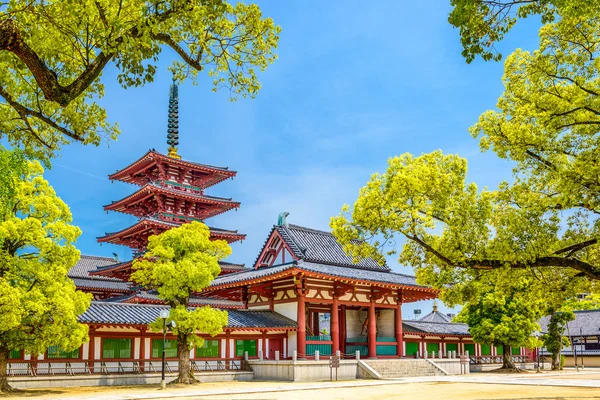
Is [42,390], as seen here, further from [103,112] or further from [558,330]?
[558,330]

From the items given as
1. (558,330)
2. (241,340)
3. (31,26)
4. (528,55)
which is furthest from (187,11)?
(558,330)

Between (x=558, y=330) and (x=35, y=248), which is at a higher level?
(x=35, y=248)

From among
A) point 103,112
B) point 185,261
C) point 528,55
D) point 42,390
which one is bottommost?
point 42,390

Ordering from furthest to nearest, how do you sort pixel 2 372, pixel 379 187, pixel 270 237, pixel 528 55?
1. pixel 270 237
2. pixel 2 372
3. pixel 379 187
4. pixel 528 55

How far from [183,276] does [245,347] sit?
8071mm

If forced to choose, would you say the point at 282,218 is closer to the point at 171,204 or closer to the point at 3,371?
the point at 171,204

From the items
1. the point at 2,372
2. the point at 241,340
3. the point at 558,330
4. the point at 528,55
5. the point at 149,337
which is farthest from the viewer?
the point at 558,330

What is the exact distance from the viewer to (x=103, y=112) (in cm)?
1051

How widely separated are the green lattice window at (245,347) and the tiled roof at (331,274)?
129 inches

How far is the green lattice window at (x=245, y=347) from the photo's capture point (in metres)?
29.5

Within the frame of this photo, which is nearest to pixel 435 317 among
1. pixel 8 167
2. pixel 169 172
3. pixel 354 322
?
pixel 354 322

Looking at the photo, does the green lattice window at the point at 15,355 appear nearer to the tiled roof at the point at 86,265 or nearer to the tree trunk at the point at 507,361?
the tiled roof at the point at 86,265

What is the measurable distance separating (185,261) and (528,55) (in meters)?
15.1

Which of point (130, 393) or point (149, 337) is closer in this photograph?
point (130, 393)
